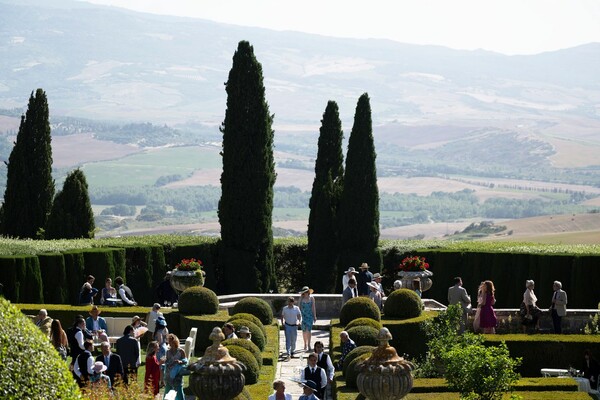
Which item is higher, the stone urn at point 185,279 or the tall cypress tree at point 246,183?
the tall cypress tree at point 246,183

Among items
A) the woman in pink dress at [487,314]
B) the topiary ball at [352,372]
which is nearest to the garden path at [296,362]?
the topiary ball at [352,372]

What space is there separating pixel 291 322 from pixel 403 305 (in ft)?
11.6

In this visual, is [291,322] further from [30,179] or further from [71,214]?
[30,179]

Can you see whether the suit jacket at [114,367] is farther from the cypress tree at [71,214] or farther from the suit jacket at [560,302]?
the cypress tree at [71,214]

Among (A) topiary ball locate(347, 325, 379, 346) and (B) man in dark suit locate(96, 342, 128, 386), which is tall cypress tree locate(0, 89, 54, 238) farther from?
(B) man in dark suit locate(96, 342, 128, 386)

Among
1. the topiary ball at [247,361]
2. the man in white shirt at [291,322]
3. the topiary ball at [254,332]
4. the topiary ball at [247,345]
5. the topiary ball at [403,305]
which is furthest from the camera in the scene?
the topiary ball at [403,305]

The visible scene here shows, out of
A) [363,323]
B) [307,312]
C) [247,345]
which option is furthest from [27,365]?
[307,312]

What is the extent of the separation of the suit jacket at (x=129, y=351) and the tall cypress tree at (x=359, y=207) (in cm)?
1858

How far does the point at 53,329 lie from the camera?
22.8m

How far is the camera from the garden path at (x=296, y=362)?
83.2ft

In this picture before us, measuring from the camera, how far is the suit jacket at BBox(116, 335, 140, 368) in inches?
904

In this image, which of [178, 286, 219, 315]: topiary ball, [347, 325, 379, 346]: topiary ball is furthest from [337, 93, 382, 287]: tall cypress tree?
[347, 325, 379, 346]: topiary ball

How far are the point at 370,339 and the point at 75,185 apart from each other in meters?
19.8

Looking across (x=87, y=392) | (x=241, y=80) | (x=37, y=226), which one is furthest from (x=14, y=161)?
(x=87, y=392)
